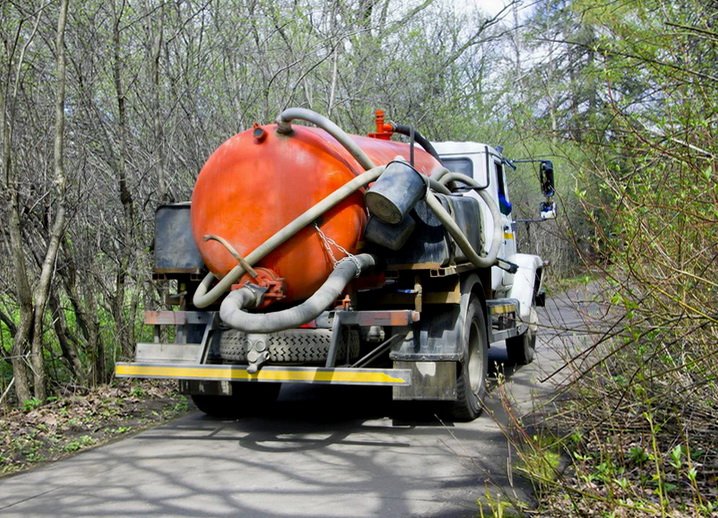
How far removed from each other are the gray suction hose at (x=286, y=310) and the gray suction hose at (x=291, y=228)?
0.26 metres

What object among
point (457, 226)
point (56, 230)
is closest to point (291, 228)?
point (457, 226)

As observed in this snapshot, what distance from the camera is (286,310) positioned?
5.82m

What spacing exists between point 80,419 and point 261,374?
235cm

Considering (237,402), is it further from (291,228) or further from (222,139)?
(222,139)

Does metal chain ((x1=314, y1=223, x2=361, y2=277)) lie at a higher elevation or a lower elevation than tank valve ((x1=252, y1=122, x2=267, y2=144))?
lower

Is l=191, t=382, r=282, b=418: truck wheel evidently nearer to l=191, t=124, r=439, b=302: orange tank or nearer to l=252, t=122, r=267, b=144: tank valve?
l=191, t=124, r=439, b=302: orange tank

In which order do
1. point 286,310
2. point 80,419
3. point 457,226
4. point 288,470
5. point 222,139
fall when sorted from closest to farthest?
point 288,470, point 286,310, point 457,226, point 80,419, point 222,139

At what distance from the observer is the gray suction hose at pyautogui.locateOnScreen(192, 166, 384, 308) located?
20.0ft

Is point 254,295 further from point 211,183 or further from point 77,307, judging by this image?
point 77,307

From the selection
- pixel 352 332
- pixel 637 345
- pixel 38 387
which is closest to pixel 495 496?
pixel 637 345

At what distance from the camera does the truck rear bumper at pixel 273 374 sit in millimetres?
5898

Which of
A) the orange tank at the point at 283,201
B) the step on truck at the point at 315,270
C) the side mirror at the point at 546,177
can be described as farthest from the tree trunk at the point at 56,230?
the side mirror at the point at 546,177

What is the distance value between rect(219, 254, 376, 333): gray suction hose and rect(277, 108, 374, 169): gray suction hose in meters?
0.86

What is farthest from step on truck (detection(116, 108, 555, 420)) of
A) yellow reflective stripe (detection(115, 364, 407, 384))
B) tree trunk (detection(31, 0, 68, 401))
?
tree trunk (detection(31, 0, 68, 401))
